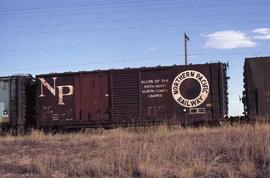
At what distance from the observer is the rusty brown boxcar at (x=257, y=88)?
69.8 feet

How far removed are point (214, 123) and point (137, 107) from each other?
379 cm

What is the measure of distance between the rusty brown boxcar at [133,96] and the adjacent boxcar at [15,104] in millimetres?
1001

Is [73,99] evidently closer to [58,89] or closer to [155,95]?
[58,89]

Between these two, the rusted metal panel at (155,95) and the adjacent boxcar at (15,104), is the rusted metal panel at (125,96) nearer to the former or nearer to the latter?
the rusted metal panel at (155,95)

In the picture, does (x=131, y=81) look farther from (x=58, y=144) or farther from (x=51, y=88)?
(x=58, y=144)

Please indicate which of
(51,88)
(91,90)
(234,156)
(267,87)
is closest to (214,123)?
(267,87)

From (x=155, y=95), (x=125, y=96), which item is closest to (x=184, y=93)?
(x=155, y=95)

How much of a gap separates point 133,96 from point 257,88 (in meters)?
5.96

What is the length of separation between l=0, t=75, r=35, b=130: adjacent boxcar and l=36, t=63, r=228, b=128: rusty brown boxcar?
3.28ft

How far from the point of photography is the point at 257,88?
21.5m

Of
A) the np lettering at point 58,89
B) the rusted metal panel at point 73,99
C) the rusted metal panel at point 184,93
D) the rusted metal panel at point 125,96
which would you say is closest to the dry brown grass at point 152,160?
the rusted metal panel at point 184,93

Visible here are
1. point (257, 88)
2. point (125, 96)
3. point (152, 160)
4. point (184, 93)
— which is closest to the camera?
point (152, 160)

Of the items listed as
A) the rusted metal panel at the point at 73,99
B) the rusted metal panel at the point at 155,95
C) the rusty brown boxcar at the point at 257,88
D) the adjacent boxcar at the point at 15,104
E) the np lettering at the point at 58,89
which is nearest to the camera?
the rusty brown boxcar at the point at 257,88

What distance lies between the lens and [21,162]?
38.3ft
